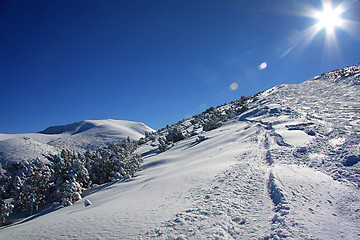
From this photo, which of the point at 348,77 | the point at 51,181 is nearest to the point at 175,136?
the point at 51,181

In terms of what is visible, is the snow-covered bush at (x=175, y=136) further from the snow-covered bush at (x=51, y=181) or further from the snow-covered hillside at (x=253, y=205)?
the snow-covered hillside at (x=253, y=205)

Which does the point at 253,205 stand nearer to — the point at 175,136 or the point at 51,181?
the point at 51,181

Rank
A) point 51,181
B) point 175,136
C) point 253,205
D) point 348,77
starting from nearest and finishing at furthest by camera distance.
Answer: point 253,205, point 51,181, point 348,77, point 175,136

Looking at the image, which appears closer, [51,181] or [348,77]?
[51,181]

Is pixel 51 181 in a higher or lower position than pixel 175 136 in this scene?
lower

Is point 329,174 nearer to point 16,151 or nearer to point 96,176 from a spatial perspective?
point 96,176

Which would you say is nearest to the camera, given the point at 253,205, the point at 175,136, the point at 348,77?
the point at 253,205

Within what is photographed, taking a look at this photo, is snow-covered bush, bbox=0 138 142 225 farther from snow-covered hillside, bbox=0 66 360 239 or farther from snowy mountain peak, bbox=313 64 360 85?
snowy mountain peak, bbox=313 64 360 85

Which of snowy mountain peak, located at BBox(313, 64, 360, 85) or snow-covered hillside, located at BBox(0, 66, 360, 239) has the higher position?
snowy mountain peak, located at BBox(313, 64, 360, 85)

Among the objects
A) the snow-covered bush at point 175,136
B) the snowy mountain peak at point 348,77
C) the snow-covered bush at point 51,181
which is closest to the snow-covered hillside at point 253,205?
the snow-covered bush at point 51,181

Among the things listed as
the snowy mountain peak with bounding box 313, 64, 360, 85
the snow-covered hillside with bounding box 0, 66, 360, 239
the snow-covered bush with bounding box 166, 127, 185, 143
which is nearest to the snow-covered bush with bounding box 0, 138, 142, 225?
the snow-covered hillside with bounding box 0, 66, 360, 239

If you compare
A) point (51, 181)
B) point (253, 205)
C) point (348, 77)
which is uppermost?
point (348, 77)

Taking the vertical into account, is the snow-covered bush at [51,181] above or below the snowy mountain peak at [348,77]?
below

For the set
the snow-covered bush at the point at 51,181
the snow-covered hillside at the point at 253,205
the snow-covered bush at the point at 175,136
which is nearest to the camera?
the snow-covered hillside at the point at 253,205
